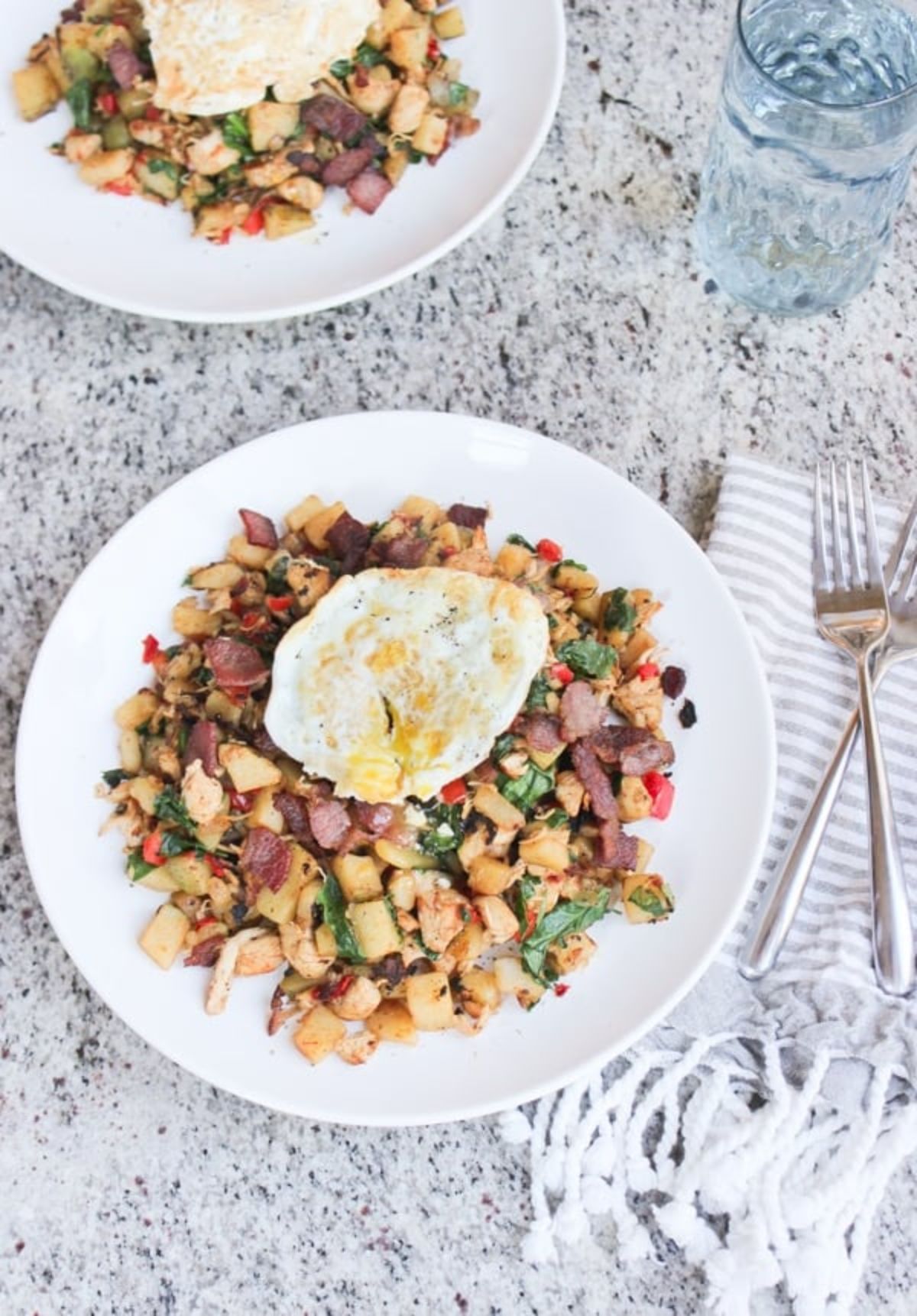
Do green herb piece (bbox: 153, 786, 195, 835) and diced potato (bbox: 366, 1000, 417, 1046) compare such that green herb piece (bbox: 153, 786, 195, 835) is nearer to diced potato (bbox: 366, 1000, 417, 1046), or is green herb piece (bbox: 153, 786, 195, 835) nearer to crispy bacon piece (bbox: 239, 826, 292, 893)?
crispy bacon piece (bbox: 239, 826, 292, 893)

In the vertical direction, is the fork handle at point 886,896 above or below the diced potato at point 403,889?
below

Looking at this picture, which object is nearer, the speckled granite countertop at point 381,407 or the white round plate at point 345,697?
the white round plate at point 345,697

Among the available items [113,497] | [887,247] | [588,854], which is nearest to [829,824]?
[588,854]

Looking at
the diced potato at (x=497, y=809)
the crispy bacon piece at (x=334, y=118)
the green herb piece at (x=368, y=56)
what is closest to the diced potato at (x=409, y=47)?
the green herb piece at (x=368, y=56)

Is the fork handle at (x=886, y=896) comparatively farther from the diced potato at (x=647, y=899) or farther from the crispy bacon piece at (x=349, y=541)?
the crispy bacon piece at (x=349, y=541)

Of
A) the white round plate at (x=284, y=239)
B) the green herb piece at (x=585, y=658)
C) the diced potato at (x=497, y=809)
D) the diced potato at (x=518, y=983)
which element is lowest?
the diced potato at (x=518, y=983)

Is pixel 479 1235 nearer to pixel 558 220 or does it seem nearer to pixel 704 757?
pixel 704 757

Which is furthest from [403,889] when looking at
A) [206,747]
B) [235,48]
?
[235,48]

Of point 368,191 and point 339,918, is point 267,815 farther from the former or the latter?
point 368,191
